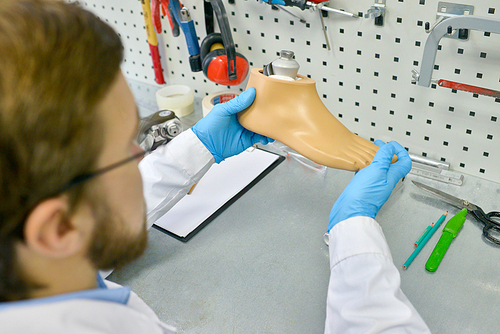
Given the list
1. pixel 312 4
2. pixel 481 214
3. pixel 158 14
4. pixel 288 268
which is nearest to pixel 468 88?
pixel 481 214

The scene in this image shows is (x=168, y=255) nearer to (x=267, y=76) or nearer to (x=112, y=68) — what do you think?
(x=267, y=76)

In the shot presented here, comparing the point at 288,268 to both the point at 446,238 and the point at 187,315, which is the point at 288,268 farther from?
the point at 446,238

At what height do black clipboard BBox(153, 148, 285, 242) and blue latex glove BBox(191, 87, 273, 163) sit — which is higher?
blue latex glove BBox(191, 87, 273, 163)

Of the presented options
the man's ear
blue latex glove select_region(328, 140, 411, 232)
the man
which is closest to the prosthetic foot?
blue latex glove select_region(328, 140, 411, 232)

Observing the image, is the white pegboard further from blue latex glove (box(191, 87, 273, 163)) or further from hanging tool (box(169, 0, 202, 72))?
blue latex glove (box(191, 87, 273, 163))

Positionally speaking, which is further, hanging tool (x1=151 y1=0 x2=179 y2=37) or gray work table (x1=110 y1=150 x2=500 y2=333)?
hanging tool (x1=151 y1=0 x2=179 y2=37)

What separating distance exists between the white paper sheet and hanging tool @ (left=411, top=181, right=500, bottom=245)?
494 millimetres

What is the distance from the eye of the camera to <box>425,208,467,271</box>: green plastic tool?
88cm

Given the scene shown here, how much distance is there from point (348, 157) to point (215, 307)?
453mm

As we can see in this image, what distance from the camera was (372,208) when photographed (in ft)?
2.83

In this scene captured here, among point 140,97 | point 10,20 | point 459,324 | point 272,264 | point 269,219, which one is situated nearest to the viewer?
point 10,20

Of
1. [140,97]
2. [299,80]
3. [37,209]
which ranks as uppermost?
[37,209]

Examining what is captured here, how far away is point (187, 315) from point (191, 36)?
3.05 feet

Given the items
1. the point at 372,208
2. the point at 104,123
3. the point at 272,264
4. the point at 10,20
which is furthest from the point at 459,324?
the point at 10,20
